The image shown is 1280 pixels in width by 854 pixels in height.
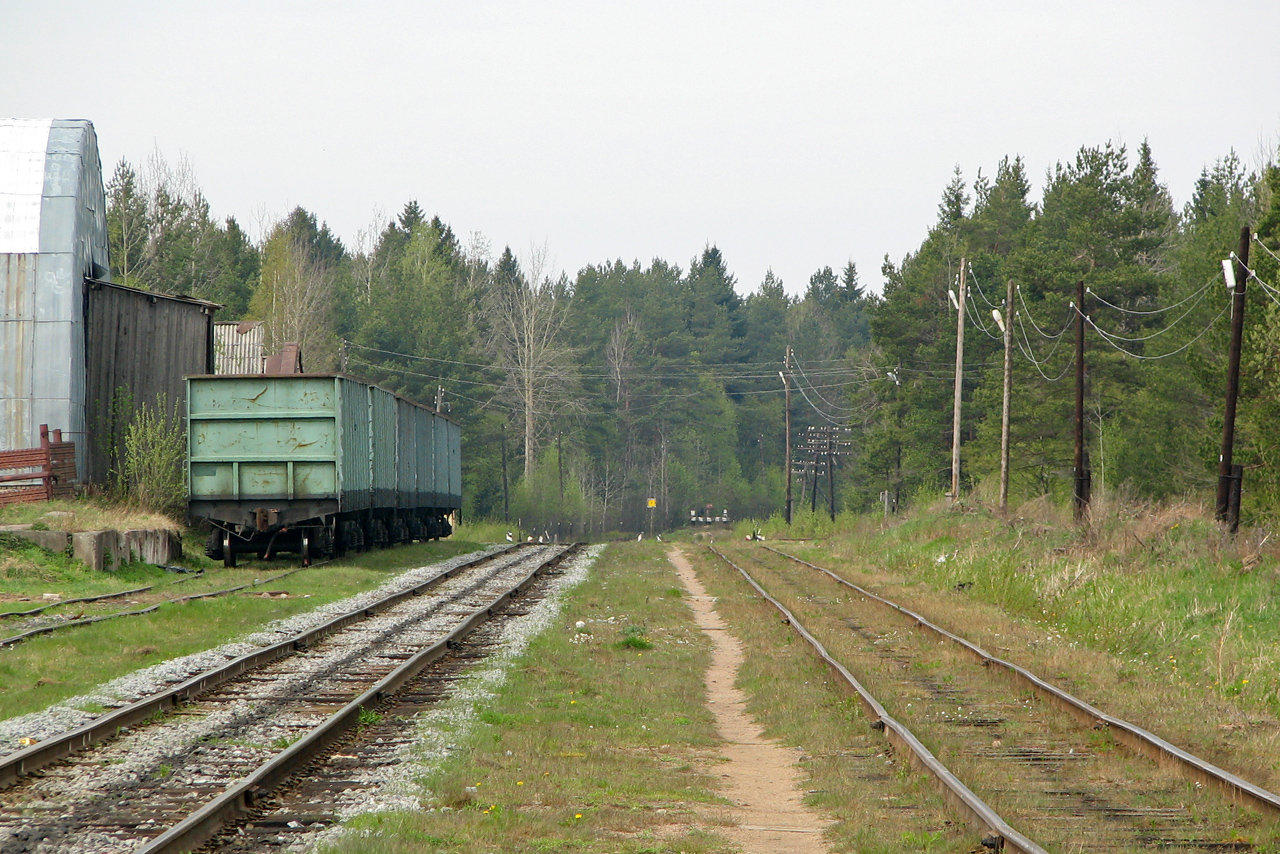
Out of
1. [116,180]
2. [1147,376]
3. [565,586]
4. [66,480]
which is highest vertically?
[116,180]

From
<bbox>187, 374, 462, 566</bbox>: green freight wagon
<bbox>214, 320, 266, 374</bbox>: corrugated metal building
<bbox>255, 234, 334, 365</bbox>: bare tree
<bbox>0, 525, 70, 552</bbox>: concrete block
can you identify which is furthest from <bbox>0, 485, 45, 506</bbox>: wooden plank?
<bbox>255, 234, 334, 365</bbox>: bare tree

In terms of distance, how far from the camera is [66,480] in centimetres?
2378

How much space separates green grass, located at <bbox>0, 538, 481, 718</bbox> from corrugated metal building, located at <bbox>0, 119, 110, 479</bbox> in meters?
5.68

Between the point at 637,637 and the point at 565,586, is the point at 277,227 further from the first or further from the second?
the point at 637,637

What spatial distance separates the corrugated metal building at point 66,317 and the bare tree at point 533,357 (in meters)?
42.5

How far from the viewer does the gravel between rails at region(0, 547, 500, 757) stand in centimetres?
832

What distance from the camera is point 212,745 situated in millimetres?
8055

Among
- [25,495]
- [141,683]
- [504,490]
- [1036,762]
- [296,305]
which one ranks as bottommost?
[504,490]

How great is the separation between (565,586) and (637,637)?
23.5 ft

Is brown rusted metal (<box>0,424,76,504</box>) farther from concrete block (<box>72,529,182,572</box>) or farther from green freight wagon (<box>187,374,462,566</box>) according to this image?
green freight wagon (<box>187,374,462,566</box>)

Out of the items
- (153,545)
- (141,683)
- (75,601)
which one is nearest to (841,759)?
(141,683)

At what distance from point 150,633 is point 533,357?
58.2 metres

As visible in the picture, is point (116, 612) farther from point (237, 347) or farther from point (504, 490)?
point (504, 490)

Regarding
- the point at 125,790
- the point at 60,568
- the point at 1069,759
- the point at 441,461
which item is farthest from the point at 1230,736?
the point at 441,461
